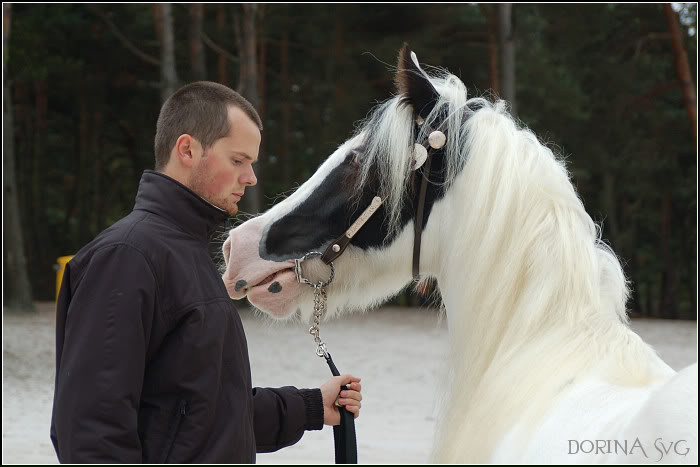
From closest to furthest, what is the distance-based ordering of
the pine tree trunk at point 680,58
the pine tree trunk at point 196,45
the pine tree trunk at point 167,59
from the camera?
1. the pine tree trunk at point 167,59
2. the pine tree trunk at point 196,45
3. the pine tree trunk at point 680,58

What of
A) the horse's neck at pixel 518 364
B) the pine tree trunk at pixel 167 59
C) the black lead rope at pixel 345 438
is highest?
the pine tree trunk at pixel 167 59

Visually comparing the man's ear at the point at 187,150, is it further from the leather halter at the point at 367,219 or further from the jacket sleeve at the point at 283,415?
the jacket sleeve at the point at 283,415

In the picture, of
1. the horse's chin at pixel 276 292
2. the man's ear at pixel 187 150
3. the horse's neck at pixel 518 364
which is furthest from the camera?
the horse's chin at pixel 276 292

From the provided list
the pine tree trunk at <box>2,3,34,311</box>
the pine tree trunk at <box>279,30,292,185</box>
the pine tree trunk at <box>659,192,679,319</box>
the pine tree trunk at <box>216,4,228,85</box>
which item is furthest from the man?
the pine tree trunk at <box>659,192,679,319</box>

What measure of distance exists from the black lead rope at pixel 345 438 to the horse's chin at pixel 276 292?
186 millimetres

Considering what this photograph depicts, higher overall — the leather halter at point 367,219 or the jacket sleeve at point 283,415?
the leather halter at point 367,219

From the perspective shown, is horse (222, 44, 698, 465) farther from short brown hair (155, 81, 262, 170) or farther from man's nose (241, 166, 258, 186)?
short brown hair (155, 81, 262, 170)

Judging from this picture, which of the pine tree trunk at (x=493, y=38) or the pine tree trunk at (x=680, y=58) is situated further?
the pine tree trunk at (x=680, y=58)

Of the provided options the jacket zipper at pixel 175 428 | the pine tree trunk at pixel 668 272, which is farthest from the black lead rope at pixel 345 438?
the pine tree trunk at pixel 668 272

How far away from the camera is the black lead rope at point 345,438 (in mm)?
2002

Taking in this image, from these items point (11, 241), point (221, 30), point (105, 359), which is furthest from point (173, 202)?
point (221, 30)

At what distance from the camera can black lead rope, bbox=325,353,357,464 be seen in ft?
6.57

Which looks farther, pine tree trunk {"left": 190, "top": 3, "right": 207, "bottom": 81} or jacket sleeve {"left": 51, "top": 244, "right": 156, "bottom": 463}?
pine tree trunk {"left": 190, "top": 3, "right": 207, "bottom": 81}

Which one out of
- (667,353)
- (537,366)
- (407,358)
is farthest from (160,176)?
(667,353)
